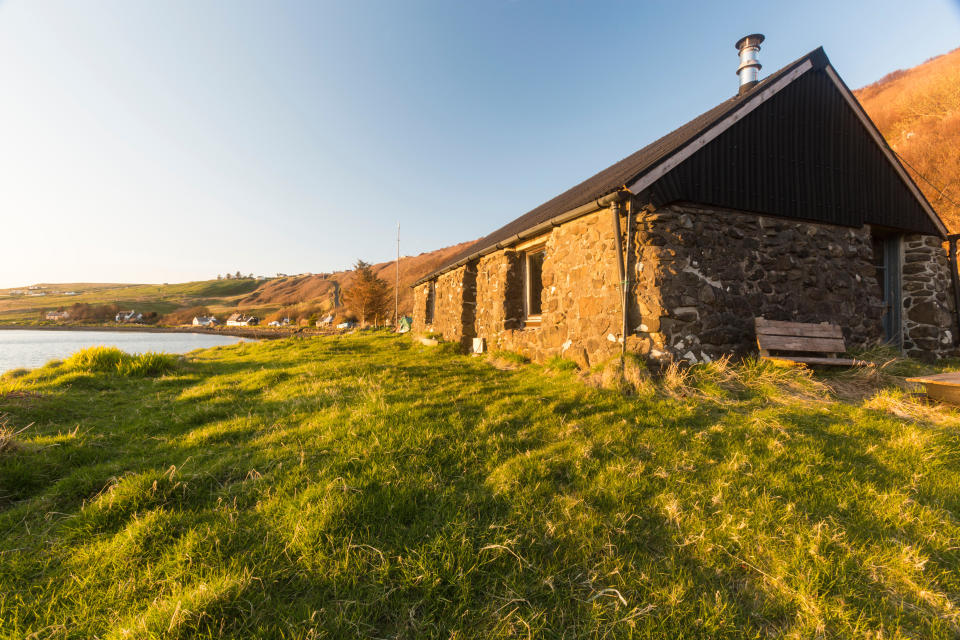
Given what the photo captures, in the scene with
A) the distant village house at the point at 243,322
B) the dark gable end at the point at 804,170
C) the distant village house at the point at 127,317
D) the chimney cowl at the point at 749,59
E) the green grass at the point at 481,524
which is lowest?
the green grass at the point at 481,524

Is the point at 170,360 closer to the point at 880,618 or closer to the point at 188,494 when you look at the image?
the point at 188,494

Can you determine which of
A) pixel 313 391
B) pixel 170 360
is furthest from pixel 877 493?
pixel 170 360

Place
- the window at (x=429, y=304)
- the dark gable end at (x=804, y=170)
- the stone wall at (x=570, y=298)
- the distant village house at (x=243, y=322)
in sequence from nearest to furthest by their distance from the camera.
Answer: the stone wall at (x=570, y=298)
the dark gable end at (x=804, y=170)
the window at (x=429, y=304)
the distant village house at (x=243, y=322)

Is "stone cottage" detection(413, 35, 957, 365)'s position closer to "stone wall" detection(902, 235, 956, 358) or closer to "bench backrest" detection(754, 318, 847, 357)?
"stone wall" detection(902, 235, 956, 358)

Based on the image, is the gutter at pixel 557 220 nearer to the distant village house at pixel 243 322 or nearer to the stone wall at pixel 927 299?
the stone wall at pixel 927 299

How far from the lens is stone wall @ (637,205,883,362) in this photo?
19.2 feet

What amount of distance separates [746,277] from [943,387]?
281 centimetres

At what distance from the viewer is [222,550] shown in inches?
77.0

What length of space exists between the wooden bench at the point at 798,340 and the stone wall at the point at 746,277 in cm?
25

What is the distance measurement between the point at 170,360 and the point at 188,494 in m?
8.14

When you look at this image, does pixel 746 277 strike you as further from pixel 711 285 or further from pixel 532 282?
pixel 532 282

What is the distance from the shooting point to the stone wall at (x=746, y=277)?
5863 millimetres

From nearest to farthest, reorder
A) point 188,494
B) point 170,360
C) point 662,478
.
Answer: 1. point 188,494
2. point 662,478
3. point 170,360

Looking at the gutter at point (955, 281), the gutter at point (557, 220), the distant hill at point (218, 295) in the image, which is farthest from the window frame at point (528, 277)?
the distant hill at point (218, 295)
